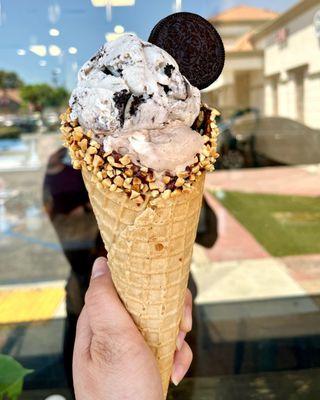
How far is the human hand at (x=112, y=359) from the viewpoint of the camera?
112 cm

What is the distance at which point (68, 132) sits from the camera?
1127 mm

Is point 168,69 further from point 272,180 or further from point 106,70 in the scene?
point 272,180

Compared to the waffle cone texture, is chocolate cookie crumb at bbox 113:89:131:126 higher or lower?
higher

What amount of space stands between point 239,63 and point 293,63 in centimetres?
49

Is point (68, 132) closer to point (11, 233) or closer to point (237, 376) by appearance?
point (237, 376)

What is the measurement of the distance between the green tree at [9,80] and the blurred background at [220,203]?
1cm

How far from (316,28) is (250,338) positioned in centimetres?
243

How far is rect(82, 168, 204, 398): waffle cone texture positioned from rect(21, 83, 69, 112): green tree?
2.61 m

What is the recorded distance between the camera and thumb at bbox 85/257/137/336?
3.71ft

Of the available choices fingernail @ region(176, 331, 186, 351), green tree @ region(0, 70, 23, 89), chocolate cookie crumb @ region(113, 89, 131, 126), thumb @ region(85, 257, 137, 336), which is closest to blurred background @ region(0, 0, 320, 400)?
green tree @ region(0, 70, 23, 89)

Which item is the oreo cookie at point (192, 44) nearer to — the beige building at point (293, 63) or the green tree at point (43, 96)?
the green tree at point (43, 96)

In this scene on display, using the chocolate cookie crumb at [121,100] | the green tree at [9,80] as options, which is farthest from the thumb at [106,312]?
the green tree at [9,80]

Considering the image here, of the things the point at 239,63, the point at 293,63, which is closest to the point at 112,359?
the point at 239,63

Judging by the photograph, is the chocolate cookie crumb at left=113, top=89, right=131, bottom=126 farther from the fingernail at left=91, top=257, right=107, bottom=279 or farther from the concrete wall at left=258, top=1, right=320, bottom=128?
the concrete wall at left=258, top=1, right=320, bottom=128
